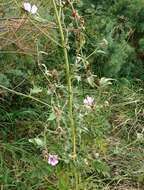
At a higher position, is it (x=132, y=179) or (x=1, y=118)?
(x=1, y=118)

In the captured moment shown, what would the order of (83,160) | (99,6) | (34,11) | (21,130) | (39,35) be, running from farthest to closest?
(99,6)
(39,35)
(21,130)
(83,160)
(34,11)

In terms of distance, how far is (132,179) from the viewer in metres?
3.22

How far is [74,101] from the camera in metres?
2.87

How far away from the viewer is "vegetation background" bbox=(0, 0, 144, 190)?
272 cm

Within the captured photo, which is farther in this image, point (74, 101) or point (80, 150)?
point (80, 150)

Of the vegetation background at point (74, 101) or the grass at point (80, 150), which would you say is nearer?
the vegetation background at point (74, 101)

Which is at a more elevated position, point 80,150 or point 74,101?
point 74,101

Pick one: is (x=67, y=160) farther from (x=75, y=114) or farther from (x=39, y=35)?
(x=39, y=35)

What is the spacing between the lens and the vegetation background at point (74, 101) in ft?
8.91

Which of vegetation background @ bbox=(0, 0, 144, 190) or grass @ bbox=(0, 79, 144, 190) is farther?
grass @ bbox=(0, 79, 144, 190)

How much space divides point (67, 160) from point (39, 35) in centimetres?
118

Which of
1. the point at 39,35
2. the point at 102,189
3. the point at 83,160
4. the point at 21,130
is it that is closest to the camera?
the point at 83,160

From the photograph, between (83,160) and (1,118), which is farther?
(1,118)

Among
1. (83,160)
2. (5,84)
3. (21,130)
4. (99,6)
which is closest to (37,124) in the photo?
(21,130)
